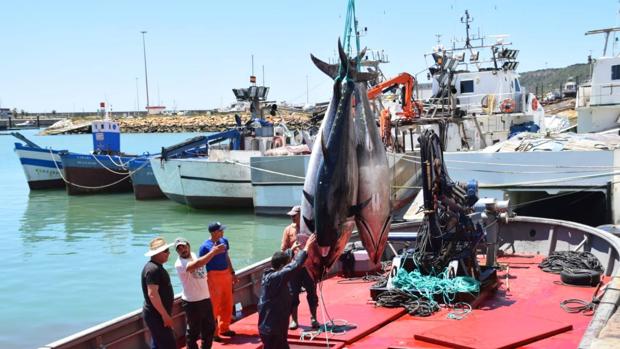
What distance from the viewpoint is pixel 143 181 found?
88.9 ft

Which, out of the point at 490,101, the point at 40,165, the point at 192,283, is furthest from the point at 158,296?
the point at 40,165

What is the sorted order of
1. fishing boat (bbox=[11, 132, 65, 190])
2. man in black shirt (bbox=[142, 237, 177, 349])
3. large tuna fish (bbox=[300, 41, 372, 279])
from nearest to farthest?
man in black shirt (bbox=[142, 237, 177, 349]) → large tuna fish (bbox=[300, 41, 372, 279]) → fishing boat (bbox=[11, 132, 65, 190])

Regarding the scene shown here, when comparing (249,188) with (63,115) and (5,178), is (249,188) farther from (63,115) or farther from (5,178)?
(63,115)

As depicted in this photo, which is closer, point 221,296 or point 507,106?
point 221,296

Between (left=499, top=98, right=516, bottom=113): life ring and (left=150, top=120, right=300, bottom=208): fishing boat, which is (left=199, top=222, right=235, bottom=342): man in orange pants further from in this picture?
(left=499, top=98, right=516, bottom=113): life ring

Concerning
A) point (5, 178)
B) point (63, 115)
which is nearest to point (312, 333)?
point (5, 178)

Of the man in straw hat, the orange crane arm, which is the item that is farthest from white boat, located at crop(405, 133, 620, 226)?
the man in straw hat

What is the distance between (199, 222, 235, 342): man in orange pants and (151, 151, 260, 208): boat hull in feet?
46.5

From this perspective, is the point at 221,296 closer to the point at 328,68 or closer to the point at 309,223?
the point at 309,223

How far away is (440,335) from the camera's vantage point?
603 cm

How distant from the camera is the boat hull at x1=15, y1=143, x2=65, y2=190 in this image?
30.7 meters

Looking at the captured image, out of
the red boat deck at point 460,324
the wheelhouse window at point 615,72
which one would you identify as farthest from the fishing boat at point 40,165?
the red boat deck at point 460,324

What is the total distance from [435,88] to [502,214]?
45.4 ft

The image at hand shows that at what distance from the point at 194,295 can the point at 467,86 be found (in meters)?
18.7
